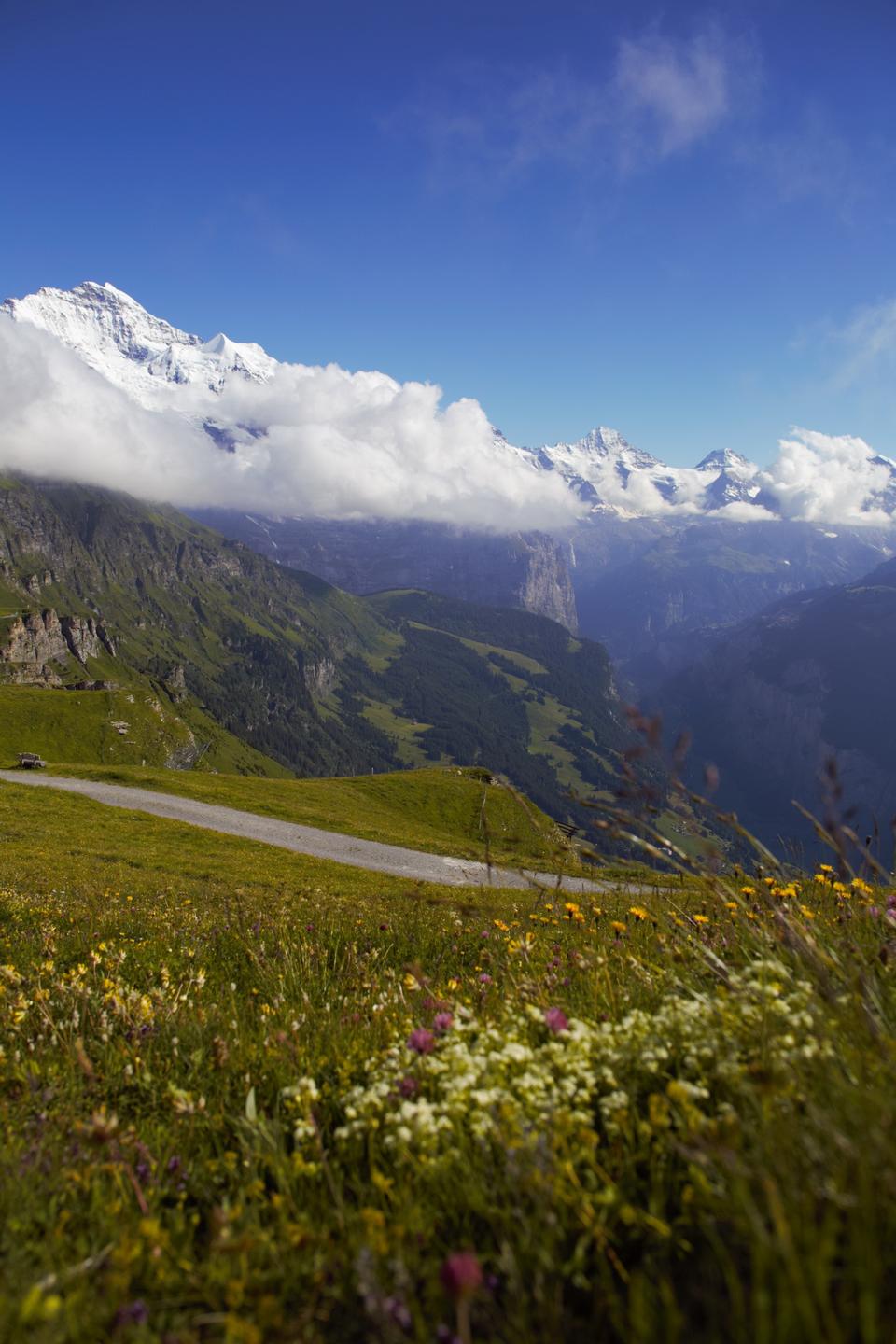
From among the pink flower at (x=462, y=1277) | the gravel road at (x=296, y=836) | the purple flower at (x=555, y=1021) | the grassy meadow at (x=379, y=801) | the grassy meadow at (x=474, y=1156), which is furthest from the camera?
the grassy meadow at (x=379, y=801)

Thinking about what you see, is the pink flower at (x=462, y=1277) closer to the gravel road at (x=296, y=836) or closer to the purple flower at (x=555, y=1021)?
the purple flower at (x=555, y=1021)

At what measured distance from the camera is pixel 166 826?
135ft

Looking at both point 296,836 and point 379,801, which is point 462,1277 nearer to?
point 296,836

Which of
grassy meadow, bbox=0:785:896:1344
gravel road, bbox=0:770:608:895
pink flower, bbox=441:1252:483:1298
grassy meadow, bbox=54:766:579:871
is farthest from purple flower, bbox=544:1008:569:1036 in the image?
grassy meadow, bbox=54:766:579:871

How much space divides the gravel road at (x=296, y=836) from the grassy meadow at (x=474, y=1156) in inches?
1241

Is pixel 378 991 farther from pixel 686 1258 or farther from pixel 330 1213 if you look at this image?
pixel 686 1258

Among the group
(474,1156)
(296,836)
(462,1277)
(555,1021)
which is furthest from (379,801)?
(462,1277)

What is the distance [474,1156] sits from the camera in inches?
117

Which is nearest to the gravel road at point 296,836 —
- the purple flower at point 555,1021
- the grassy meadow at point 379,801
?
the grassy meadow at point 379,801

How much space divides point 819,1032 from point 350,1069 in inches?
102

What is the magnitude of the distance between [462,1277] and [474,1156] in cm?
133

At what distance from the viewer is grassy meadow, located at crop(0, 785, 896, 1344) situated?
6.74 feet

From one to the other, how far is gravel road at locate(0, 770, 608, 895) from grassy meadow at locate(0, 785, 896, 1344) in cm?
3153

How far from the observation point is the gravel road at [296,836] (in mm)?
39031
